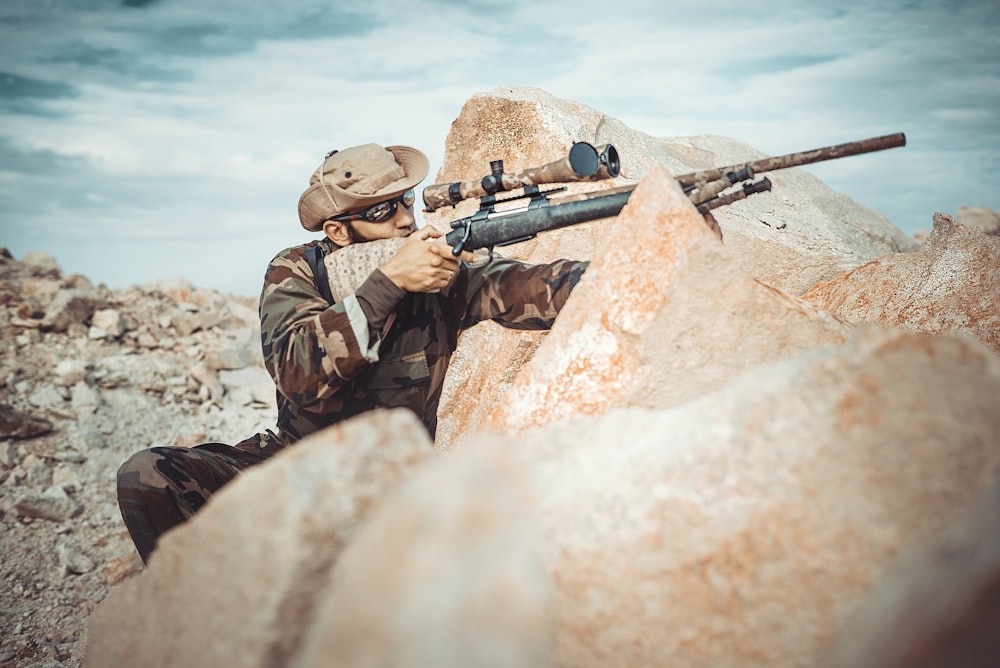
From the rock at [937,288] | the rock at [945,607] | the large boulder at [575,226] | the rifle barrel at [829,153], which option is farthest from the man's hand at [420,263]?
the rock at [945,607]

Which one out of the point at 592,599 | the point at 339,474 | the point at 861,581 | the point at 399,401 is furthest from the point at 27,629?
the point at 861,581

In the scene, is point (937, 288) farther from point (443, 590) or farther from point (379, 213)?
point (443, 590)

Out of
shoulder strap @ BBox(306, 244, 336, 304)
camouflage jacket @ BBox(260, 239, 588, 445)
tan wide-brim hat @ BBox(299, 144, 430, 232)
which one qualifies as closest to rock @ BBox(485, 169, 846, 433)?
camouflage jacket @ BBox(260, 239, 588, 445)

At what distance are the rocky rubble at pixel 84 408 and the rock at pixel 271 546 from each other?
310 centimetres

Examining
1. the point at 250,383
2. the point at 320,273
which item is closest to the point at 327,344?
the point at 320,273

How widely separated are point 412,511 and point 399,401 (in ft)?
8.61

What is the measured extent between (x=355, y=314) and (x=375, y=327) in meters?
0.12

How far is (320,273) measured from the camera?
3.87 metres

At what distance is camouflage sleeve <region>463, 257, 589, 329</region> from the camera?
3750 millimetres

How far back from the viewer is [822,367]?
1729 millimetres

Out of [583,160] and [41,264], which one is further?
[41,264]

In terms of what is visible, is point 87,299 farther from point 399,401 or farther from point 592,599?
point 592,599

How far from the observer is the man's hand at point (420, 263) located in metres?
3.29

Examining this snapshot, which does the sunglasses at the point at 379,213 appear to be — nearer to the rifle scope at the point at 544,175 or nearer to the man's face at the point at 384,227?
the man's face at the point at 384,227
